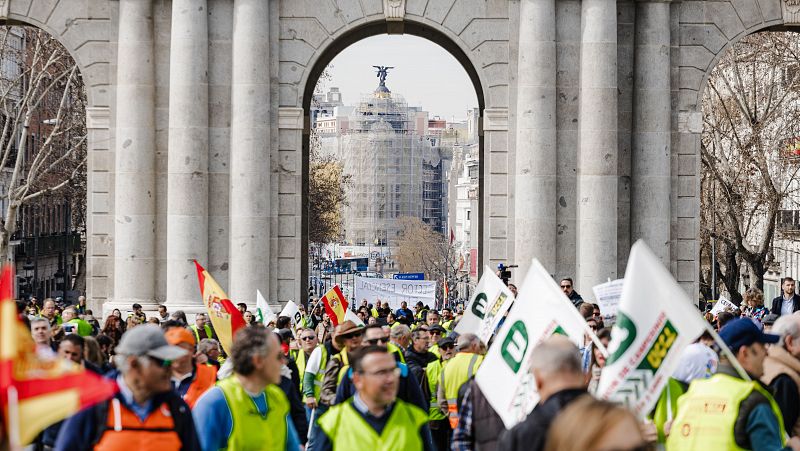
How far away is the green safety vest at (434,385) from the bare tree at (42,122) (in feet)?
93.9

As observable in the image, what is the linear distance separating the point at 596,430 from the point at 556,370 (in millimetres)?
2765

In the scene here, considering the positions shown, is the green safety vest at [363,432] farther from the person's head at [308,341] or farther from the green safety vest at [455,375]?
the person's head at [308,341]

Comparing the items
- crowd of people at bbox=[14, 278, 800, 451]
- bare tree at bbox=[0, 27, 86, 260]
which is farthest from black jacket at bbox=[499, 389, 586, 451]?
bare tree at bbox=[0, 27, 86, 260]

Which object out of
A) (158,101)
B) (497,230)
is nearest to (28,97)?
(158,101)

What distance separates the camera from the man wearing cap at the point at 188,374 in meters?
12.5

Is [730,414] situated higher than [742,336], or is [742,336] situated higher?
[742,336]

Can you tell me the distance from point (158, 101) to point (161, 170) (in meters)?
1.35

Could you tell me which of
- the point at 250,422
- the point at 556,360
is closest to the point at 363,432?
the point at 250,422

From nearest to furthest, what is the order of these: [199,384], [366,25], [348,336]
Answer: [199,384], [348,336], [366,25]

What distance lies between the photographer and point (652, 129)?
3092 centimetres

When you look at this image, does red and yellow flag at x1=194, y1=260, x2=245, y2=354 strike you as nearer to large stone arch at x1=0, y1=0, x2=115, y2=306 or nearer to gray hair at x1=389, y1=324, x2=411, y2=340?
gray hair at x1=389, y1=324, x2=411, y2=340

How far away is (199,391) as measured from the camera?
12.9 m

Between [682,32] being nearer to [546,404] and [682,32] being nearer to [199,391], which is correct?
[199,391]

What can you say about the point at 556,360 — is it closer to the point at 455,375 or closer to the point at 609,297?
the point at 455,375
